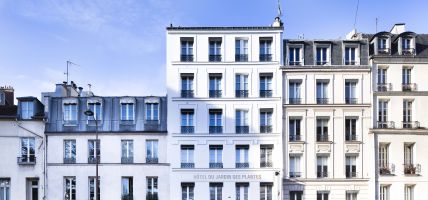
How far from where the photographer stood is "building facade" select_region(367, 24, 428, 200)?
33219mm

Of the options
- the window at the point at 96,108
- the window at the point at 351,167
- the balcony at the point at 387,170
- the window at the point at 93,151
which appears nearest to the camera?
the balcony at the point at 387,170

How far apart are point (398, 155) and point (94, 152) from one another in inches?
884

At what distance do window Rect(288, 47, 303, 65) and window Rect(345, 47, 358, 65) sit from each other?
144 inches

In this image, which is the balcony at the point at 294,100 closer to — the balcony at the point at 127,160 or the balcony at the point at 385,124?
the balcony at the point at 385,124

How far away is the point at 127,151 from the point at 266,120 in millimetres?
10731

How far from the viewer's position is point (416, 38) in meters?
35.6

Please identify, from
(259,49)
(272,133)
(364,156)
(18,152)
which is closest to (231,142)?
(272,133)

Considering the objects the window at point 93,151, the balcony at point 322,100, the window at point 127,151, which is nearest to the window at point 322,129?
the balcony at point 322,100

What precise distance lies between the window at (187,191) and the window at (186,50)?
368 inches

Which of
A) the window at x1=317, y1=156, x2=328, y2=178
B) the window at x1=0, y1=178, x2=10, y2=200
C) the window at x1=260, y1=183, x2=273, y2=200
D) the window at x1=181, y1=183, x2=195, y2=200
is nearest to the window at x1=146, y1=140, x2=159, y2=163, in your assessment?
the window at x1=181, y1=183, x2=195, y2=200

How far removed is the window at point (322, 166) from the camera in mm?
33750

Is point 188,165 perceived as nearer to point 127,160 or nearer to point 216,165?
point 216,165

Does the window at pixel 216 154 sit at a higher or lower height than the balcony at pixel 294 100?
lower

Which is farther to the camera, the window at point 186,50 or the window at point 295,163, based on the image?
the window at point 186,50
